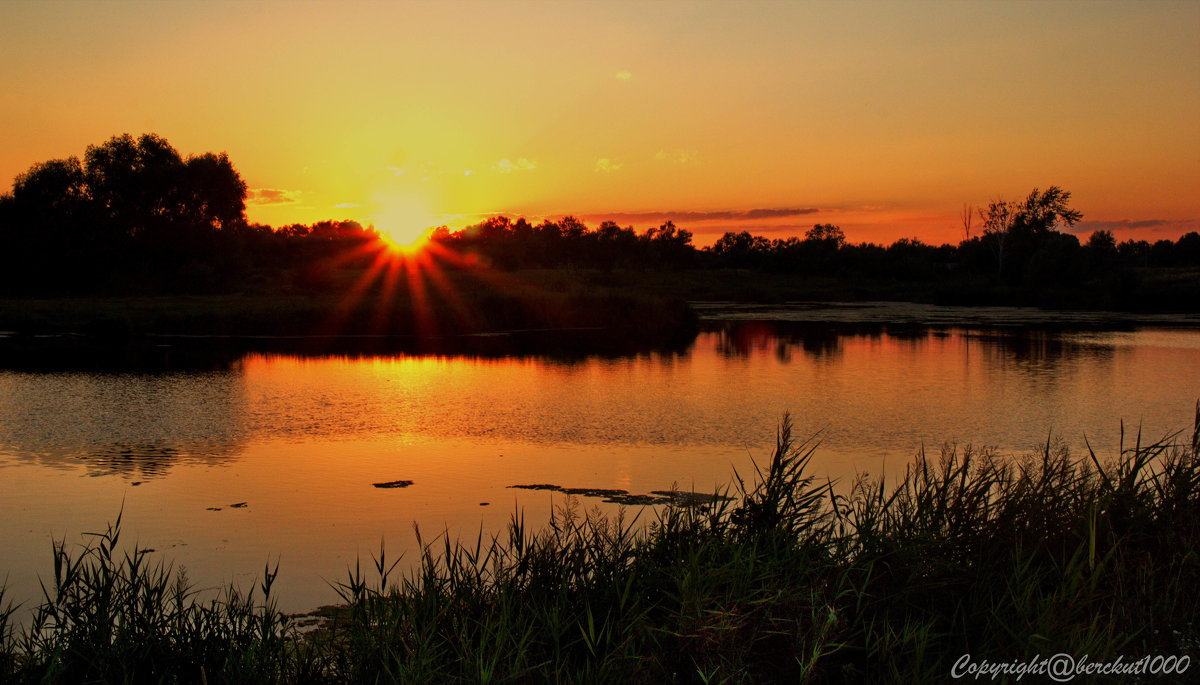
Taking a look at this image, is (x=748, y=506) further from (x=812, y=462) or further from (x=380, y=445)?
(x=380, y=445)

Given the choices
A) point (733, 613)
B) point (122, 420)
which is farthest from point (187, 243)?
point (733, 613)

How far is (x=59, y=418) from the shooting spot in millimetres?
13898

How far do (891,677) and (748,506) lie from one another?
5.00 ft

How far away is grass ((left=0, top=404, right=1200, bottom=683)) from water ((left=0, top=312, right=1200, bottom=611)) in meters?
1.72

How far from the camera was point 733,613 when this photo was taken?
4090 millimetres
